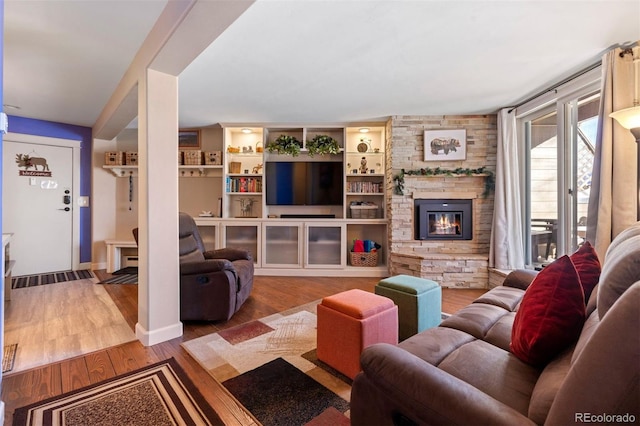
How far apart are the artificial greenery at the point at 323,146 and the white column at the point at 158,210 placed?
232 cm

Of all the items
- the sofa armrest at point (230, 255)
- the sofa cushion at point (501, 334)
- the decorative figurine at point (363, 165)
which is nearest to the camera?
the sofa cushion at point (501, 334)

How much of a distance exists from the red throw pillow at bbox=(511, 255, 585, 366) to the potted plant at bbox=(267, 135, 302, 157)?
3628mm

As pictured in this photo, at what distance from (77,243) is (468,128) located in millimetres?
6199

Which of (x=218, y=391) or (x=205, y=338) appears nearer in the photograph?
(x=218, y=391)

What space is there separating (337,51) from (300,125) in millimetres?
2117

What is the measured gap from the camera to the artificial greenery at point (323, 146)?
14.0ft

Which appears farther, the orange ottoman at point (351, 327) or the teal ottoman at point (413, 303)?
the teal ottoman at point (413, 303)

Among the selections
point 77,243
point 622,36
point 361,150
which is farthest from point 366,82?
point 77,243

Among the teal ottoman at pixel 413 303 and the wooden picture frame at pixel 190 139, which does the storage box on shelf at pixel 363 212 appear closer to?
the teal ottoman at pixel 413 303

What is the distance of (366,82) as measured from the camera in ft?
9.43

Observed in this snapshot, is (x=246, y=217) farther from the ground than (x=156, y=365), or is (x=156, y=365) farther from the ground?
(x=246, y=217)

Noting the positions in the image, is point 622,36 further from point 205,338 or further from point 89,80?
point 89,80

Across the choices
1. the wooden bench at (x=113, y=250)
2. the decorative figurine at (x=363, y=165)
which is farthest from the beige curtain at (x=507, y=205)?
the wooden bench at (x=113, y=250)

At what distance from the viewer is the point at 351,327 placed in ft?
5.46
